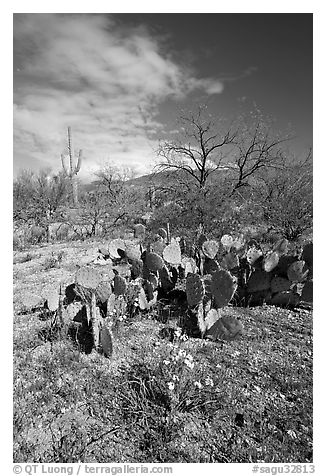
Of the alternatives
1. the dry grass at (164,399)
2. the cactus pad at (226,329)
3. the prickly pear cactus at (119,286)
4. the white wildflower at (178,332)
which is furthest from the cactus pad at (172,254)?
the cactus pad at (226,329)

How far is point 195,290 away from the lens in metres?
3.33

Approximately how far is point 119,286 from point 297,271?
2074 mm

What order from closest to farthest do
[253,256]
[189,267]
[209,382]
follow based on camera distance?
[209,382], [253,256], [189,267]

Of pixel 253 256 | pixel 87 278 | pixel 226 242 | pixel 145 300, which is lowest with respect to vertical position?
pixel 145 300

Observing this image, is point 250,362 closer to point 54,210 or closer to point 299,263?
point 299,263

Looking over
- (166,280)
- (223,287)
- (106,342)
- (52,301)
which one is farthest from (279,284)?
(52,301)

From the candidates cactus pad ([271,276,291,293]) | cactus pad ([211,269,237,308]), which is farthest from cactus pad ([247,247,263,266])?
cactus pad ([211,269,237,308])

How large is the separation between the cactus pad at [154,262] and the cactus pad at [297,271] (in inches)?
61.1

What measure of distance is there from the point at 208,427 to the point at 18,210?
1371 centimetres

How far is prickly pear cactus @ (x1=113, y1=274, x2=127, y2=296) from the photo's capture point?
3.51 m

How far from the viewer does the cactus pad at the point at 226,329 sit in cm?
304

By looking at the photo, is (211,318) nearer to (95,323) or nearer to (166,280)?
(166,280)

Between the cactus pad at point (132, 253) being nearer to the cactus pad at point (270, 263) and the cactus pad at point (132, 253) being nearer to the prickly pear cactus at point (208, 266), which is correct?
the prickly pear cactus at point (208, 266)
